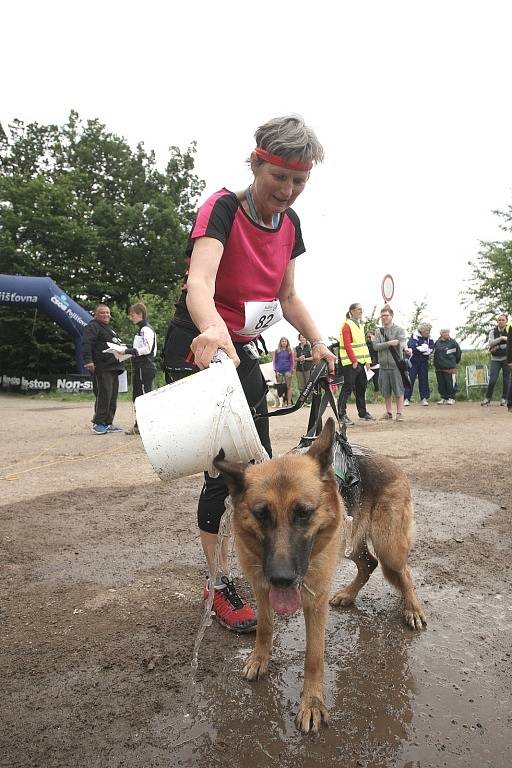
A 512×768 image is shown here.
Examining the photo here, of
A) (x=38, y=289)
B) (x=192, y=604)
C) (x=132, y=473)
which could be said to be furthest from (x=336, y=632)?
(x=38, y=289)

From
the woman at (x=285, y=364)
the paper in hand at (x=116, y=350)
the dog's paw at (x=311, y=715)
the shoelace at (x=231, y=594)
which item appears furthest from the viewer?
the woman at (x=285, y=364)

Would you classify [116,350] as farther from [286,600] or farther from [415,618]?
[286,600]

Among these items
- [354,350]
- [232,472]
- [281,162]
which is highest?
[281,162]

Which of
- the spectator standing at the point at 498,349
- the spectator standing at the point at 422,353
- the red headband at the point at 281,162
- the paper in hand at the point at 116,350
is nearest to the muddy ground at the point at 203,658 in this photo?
the red headband at the point at 281,162

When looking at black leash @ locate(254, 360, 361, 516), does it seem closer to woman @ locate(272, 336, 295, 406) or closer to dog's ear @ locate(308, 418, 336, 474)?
dog's ear @ locate(308, 418, 336, 474)

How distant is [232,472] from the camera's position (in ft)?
7.32

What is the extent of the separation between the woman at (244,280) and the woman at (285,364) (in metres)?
13.6

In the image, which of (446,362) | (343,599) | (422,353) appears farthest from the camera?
(422,353)

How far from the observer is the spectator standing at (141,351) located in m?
9.58

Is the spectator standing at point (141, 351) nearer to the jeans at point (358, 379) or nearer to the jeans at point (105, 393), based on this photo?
the jeans at point (105, 393)

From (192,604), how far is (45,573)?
43.8 inches

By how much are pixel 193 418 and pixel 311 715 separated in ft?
4.14

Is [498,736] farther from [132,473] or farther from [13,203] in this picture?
[13,203]

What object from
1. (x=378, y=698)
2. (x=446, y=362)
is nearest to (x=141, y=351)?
(x=378, y=698)
